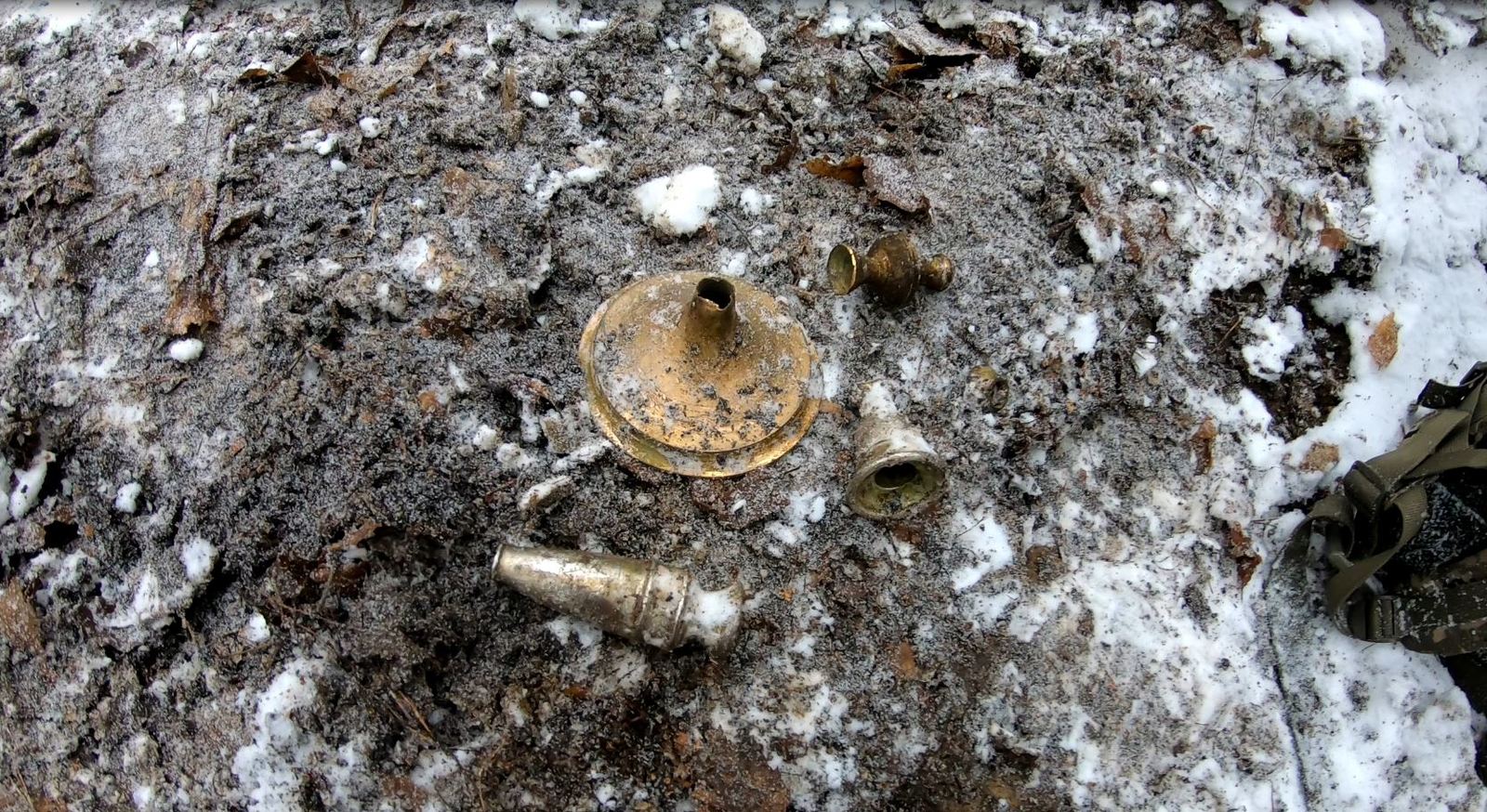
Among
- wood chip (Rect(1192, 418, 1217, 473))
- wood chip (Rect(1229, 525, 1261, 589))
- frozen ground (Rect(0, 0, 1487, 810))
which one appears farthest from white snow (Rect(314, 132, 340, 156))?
wood chip (Rect(1229, 525, 1261, 589))

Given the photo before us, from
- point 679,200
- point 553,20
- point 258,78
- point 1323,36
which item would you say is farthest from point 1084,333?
point 258,78

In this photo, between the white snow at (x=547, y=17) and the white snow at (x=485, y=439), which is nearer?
the white snow at (x=485, y=439)

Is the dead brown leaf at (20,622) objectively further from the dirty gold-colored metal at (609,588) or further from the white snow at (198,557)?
the dirty gold-colored metal at (609,588)

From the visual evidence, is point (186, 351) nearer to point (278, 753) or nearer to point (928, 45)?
point (278, 753)

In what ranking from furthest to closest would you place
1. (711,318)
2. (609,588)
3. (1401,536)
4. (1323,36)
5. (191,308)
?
(1323,36) → (191,308) → (711,318) → (1401,536) → (609,588)

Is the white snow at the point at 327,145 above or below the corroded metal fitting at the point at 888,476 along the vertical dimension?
above

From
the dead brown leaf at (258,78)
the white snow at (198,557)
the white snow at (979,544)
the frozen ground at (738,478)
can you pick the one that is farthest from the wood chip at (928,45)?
the white snow at (198,557)
